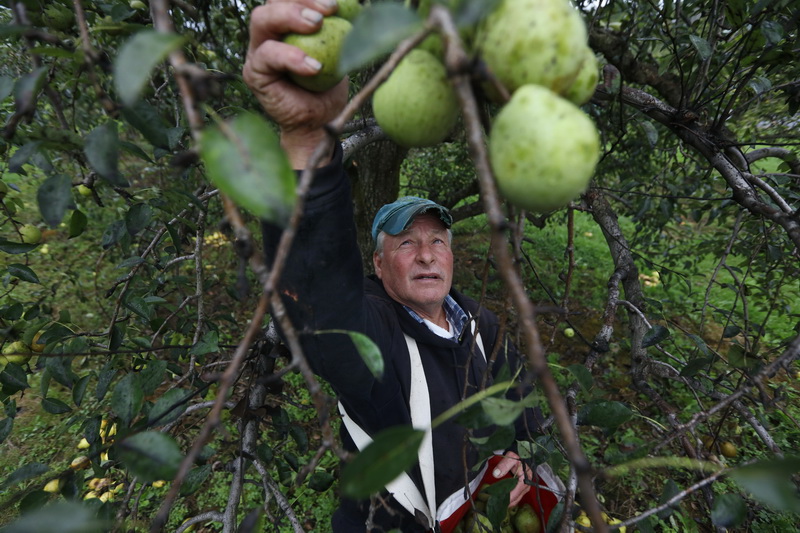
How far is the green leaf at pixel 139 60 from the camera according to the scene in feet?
1.50

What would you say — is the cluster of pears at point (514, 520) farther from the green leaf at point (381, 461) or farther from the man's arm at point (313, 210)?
the green leaf at point (381, 461)

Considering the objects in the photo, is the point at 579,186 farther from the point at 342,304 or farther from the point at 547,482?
the point at 547,482

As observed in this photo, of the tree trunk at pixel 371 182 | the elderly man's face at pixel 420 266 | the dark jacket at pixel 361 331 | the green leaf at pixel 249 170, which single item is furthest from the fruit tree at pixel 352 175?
the tree trunk at pixel 371 182

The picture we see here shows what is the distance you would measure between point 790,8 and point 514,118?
2291 millimetres

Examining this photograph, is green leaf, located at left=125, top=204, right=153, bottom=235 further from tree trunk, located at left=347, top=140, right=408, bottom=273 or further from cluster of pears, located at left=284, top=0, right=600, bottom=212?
tree trunk, located at left=347, top=140, right=408, bottom=273

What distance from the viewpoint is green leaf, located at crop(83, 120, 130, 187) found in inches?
30.0

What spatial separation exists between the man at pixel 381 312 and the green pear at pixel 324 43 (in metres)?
0.02

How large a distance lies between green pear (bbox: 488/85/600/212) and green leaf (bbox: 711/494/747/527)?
0.75 meters

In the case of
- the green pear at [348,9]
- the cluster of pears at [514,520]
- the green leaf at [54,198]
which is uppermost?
the green pear at [348,9]

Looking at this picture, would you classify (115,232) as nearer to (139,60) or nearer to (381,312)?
(381,312)

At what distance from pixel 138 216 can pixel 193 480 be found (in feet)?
2.89

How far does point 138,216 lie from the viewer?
50.5 inches

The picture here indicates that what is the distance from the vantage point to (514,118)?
0.53 m

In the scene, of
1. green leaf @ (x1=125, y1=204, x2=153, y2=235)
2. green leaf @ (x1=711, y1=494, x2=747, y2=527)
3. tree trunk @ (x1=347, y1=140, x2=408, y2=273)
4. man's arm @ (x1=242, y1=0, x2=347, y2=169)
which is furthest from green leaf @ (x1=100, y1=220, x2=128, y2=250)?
tree trunk @ (x1=347, y1=140, x2=408, y2=273)
